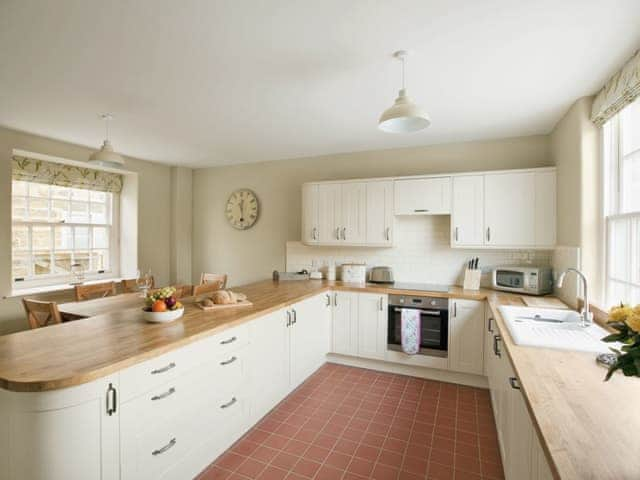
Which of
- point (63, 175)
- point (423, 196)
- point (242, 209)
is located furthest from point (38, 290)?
point (423, 196)

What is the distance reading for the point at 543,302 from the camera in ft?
9.24

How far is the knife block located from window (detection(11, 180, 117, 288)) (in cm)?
448

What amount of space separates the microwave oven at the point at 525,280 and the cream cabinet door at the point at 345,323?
145 centimetres

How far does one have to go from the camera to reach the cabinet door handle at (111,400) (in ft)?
4.58

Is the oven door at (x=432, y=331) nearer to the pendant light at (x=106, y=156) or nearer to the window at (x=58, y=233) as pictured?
the pendant light at (x=106, y=156)

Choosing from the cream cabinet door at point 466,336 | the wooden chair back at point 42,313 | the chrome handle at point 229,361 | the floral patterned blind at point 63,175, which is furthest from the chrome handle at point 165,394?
the floral patterned blind at point 63,175

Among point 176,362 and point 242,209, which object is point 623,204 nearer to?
point 176,362

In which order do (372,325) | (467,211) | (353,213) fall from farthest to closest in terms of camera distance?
1. (353,213)
2. (372,325)
3. (467,211)

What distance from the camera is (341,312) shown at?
369 cm

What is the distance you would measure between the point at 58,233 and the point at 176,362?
3374 millimetres

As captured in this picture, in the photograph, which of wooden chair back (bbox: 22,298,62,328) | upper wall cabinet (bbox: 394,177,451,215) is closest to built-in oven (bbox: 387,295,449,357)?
upper wall cabinet (bbox: 394,177,451,215)

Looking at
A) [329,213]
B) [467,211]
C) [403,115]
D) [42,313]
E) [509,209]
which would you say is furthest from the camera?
[329,213]

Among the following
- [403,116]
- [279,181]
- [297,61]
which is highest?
[297,61]

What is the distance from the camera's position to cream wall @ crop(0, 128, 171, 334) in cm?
331
